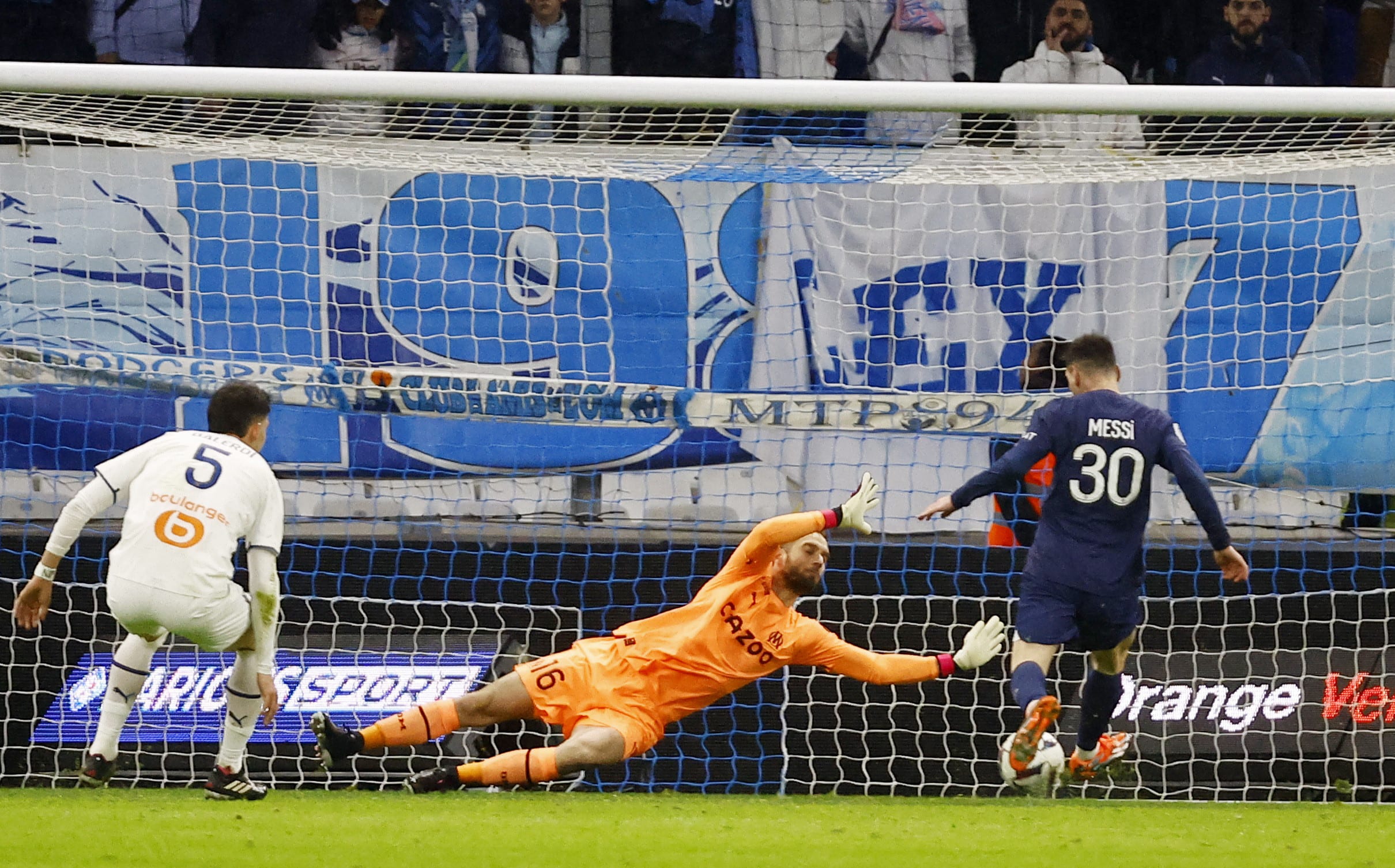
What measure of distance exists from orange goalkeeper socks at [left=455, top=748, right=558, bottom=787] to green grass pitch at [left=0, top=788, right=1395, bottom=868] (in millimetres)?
155

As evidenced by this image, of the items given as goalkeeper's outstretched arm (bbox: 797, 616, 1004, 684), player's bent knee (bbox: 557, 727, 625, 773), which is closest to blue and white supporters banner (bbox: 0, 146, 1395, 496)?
goalkeeper's outstretched arm (bbox: 797, 616, 1004, 684)

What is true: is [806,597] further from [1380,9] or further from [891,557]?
[1380,9]

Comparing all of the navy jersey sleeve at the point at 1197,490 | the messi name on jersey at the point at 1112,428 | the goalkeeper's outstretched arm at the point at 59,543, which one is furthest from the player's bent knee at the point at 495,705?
the navy jersey sleeve at the point at 1197,490

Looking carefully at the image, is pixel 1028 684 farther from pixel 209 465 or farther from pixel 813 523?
pixel 209 465

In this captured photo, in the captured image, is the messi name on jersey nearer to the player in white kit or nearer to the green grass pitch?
the green grass pitch

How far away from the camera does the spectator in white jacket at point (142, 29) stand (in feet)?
28.1

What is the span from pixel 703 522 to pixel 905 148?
188 centimetres

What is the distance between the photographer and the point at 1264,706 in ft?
19.8

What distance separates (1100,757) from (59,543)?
358 cm

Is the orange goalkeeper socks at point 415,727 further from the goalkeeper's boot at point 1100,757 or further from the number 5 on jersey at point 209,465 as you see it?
the goalkeeper's boot at point 1100,757

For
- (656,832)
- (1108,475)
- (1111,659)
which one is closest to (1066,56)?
(1108,475)

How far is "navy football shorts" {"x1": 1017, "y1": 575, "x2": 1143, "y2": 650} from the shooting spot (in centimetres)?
495

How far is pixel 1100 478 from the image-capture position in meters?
4.95

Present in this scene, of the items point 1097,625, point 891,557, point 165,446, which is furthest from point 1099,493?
point 165,446
